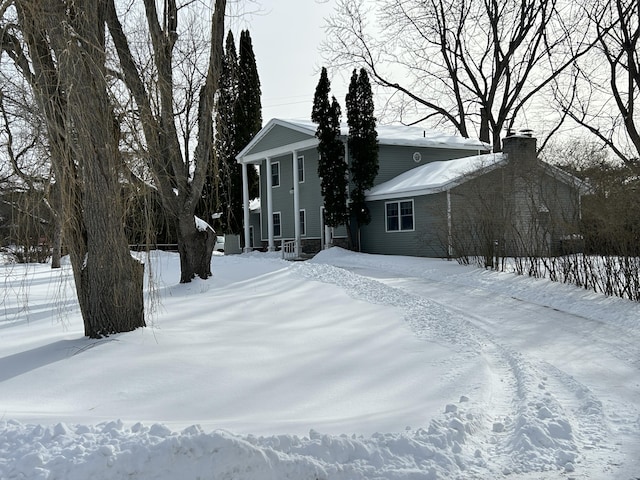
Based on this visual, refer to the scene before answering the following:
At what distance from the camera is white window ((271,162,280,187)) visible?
3102 centimetres

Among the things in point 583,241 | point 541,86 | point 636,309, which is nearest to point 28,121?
point 636,309

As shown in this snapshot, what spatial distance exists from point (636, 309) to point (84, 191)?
9359mm

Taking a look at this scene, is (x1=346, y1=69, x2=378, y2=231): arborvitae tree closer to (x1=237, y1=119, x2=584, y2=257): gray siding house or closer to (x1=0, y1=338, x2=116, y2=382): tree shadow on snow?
(x1=237, y1=119, x2=584, y2=257): gray siding house

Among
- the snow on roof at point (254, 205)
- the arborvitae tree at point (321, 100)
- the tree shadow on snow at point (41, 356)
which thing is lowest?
the tree shadow on snow at point (41, 356)

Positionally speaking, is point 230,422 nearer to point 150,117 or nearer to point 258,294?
point 150,117

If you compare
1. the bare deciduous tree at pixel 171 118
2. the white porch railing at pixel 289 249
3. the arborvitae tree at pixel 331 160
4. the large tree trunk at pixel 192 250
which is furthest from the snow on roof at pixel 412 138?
the bare deciduous tree at pixel 171 118

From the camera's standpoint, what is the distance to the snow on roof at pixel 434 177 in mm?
21797

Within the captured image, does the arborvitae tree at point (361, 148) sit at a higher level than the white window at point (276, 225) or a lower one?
higher

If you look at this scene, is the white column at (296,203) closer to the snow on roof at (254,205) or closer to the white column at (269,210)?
the white column at (269,210)

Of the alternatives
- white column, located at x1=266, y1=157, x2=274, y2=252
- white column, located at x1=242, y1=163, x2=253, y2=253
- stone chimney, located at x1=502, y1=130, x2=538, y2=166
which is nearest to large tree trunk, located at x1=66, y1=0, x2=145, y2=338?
stone chimney, located at x1=502, y1=130, x2=538, y2=166

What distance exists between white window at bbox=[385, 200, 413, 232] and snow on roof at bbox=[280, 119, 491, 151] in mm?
3192

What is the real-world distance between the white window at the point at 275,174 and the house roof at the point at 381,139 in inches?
40.4

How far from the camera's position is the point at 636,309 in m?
10.8

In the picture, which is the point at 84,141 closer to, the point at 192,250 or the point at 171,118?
the point at 171,118
